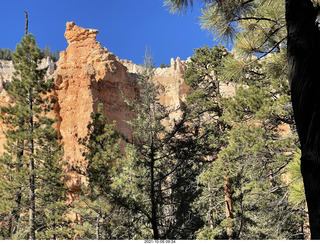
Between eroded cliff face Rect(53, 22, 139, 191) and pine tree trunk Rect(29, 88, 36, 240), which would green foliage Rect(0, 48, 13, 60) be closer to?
eroded cliff face Rect(53, 22, 139, 191)

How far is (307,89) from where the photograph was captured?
1893mm

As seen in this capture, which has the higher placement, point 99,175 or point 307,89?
point 99,175

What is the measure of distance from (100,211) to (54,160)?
12.9 ft

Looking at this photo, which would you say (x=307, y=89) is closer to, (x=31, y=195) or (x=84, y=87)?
(x=31, y=195)

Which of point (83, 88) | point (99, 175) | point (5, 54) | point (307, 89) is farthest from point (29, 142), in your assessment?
point (5, 54)

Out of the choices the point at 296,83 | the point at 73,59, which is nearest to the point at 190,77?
the point at 296,83

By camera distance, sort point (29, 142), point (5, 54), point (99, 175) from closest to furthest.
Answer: point (99, 175)
point (29, 142)
point (5, 54)

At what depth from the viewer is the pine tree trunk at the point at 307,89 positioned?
5.70 ft

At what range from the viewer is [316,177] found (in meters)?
1.73

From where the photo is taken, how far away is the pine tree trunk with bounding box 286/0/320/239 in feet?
5.70

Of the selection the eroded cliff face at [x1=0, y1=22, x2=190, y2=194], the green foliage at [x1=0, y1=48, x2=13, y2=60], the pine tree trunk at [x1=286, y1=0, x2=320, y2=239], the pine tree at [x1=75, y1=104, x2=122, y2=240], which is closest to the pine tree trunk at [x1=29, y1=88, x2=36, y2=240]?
the pine tree at [x1=75, y1=104, x2=122, y2=240]

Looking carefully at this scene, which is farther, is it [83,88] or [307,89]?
[83,88]

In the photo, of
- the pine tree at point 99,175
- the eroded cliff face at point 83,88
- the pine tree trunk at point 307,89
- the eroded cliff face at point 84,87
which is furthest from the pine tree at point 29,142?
the pine tree trunk at point 307,89

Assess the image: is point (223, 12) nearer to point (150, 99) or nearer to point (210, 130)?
point (150, 99)
